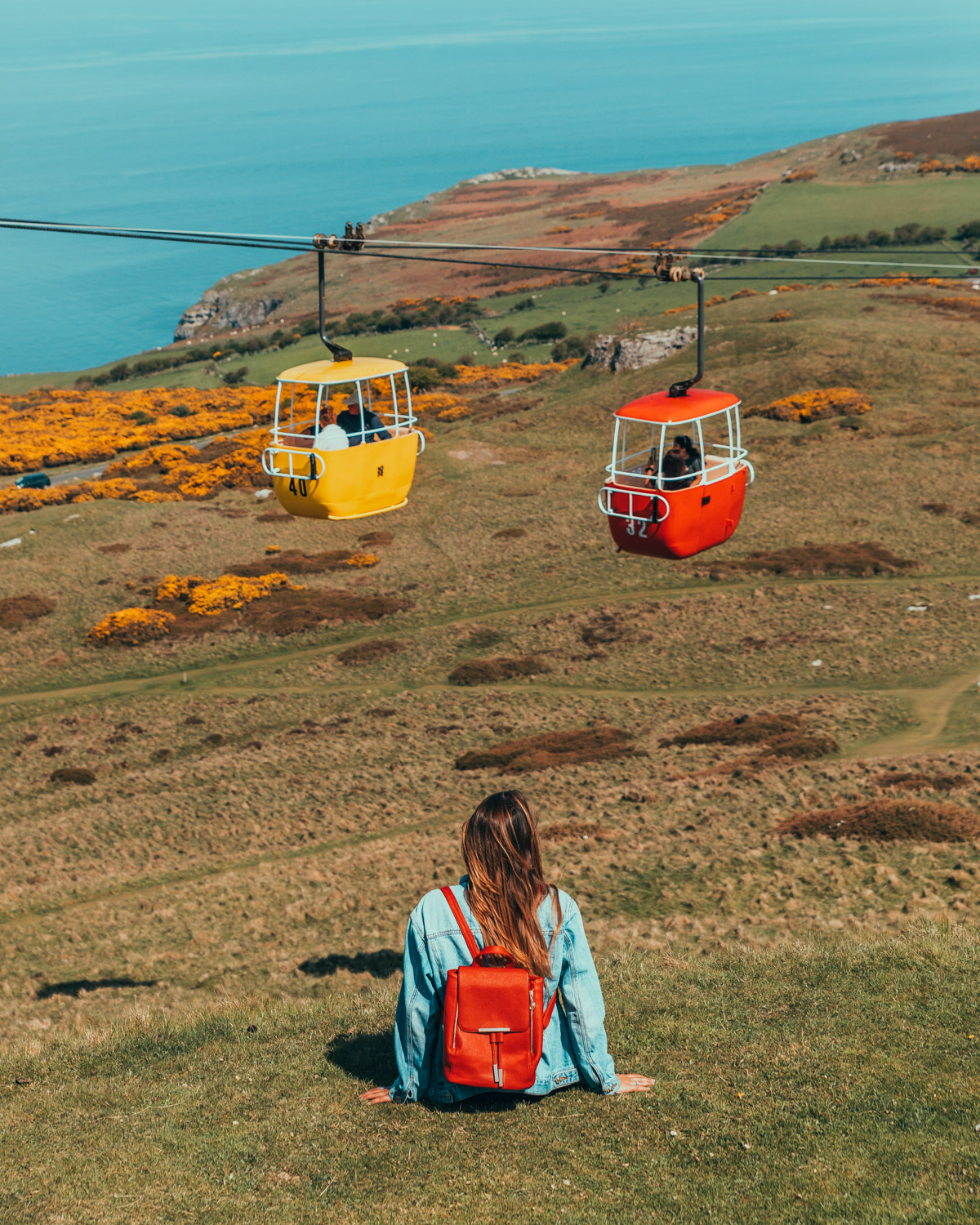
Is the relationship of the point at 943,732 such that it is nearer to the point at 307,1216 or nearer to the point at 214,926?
the point at 214,926

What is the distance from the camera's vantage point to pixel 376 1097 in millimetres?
8805

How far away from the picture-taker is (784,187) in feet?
472

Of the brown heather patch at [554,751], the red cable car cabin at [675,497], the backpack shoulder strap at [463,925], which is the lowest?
the brown heather patch at [554,751]

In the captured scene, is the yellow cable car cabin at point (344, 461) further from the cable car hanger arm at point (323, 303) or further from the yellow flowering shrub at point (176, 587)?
the yellow flowering shrub at point (176, 587)

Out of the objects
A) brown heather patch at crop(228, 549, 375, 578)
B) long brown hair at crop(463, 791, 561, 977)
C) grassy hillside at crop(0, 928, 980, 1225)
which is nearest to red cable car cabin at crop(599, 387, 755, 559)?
grassy hillside at crop(0, 928, 980, 1225)

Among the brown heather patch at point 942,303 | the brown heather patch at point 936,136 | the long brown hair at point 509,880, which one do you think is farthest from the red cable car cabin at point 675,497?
the brown heather patch at point 936,136

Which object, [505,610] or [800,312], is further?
[800,312]

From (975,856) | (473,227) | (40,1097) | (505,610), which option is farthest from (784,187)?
(40,1097)

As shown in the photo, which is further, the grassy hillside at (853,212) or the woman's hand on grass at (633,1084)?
the grassy hillside at (853,212)

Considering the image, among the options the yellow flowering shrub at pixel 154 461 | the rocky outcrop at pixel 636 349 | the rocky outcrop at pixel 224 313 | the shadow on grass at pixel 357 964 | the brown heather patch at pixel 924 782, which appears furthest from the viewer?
the rocky outcrop at pixel 224 313

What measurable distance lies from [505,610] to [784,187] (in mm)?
120803

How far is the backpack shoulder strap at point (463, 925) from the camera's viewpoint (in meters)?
7.36

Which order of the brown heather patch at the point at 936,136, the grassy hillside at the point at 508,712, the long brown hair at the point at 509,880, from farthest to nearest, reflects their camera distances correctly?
the brown heather patch at the point at 936,136, the grassy hillside at the point at 508,712, the long brown hair at the point at 509,880

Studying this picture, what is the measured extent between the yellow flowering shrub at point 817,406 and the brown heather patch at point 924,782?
44047mm
